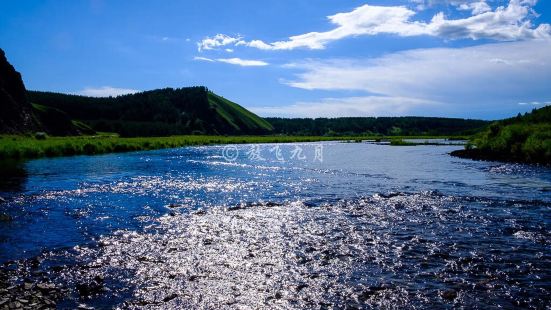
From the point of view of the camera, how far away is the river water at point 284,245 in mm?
12547

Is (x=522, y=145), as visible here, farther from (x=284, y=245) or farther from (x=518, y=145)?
(x=284, y=245)

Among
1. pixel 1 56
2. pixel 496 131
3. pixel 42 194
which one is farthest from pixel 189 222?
pixel 1 56

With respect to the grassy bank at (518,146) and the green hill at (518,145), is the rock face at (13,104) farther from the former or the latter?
the green hill at (518,145)

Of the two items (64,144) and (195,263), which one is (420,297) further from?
(64,144)

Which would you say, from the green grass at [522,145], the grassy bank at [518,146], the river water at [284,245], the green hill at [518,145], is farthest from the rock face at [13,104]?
the green grass at [522,145]

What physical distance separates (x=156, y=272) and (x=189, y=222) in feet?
26.9

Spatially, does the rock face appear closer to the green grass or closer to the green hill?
the green hill

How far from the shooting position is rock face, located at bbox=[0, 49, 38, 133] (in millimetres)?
115719

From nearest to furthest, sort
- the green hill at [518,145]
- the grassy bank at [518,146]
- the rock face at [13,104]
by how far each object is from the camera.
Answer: the grassy bank at [518,146] < the green hill at [518,145] < the rock face at [13,104]

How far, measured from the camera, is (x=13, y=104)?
122m

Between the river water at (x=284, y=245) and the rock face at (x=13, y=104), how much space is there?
322 feet

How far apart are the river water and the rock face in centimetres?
9817

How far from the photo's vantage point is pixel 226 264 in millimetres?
15406

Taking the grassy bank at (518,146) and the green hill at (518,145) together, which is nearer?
the grassy bank at (518,146)
